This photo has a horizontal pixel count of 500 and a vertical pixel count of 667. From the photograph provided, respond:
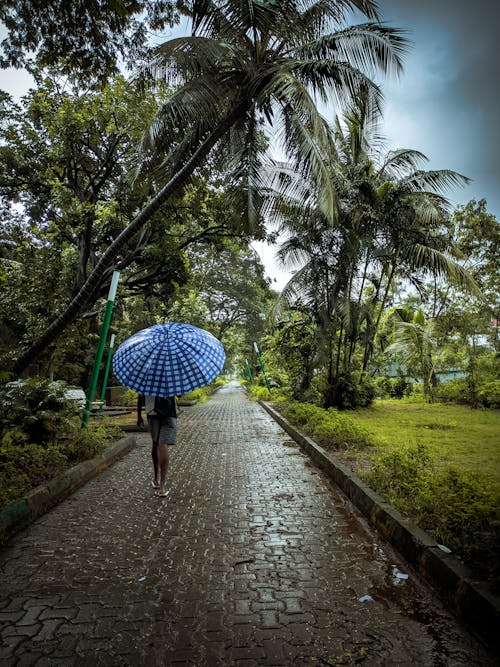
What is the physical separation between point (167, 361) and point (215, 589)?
248 centimetres

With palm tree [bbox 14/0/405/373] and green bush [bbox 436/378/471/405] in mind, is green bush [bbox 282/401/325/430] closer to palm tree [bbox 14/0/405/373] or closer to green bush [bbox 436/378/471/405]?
palm tree [bbox 14/0/405/373]

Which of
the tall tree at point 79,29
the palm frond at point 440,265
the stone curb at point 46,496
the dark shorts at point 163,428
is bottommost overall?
the stone curb at point 46,496

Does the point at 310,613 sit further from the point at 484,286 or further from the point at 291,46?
the point at 484,286

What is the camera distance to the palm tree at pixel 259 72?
707cm

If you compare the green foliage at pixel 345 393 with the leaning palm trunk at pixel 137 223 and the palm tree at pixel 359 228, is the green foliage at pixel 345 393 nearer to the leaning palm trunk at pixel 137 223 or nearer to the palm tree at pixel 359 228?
the palm tree at pixel 359 228

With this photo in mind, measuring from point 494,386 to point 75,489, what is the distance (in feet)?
46.1

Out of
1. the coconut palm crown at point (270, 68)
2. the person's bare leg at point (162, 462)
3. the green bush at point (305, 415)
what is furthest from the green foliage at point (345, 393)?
the person's bare leg at point (162, 462)

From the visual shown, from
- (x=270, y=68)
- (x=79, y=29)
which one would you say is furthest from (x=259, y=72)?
(x=79, y=29)

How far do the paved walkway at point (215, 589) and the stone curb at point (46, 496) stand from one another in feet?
0.40

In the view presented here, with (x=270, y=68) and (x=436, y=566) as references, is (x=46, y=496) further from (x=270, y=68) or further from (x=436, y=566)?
(x=270, y=68)

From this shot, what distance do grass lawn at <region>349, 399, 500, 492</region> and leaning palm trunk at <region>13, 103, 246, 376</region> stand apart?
19.9 ft

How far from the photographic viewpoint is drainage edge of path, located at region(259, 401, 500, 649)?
238 centimetres

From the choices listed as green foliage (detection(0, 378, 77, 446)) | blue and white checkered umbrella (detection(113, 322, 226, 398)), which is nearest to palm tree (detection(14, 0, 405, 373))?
green foliage (detection(0, 378, 77, 446))

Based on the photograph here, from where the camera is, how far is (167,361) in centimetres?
473
